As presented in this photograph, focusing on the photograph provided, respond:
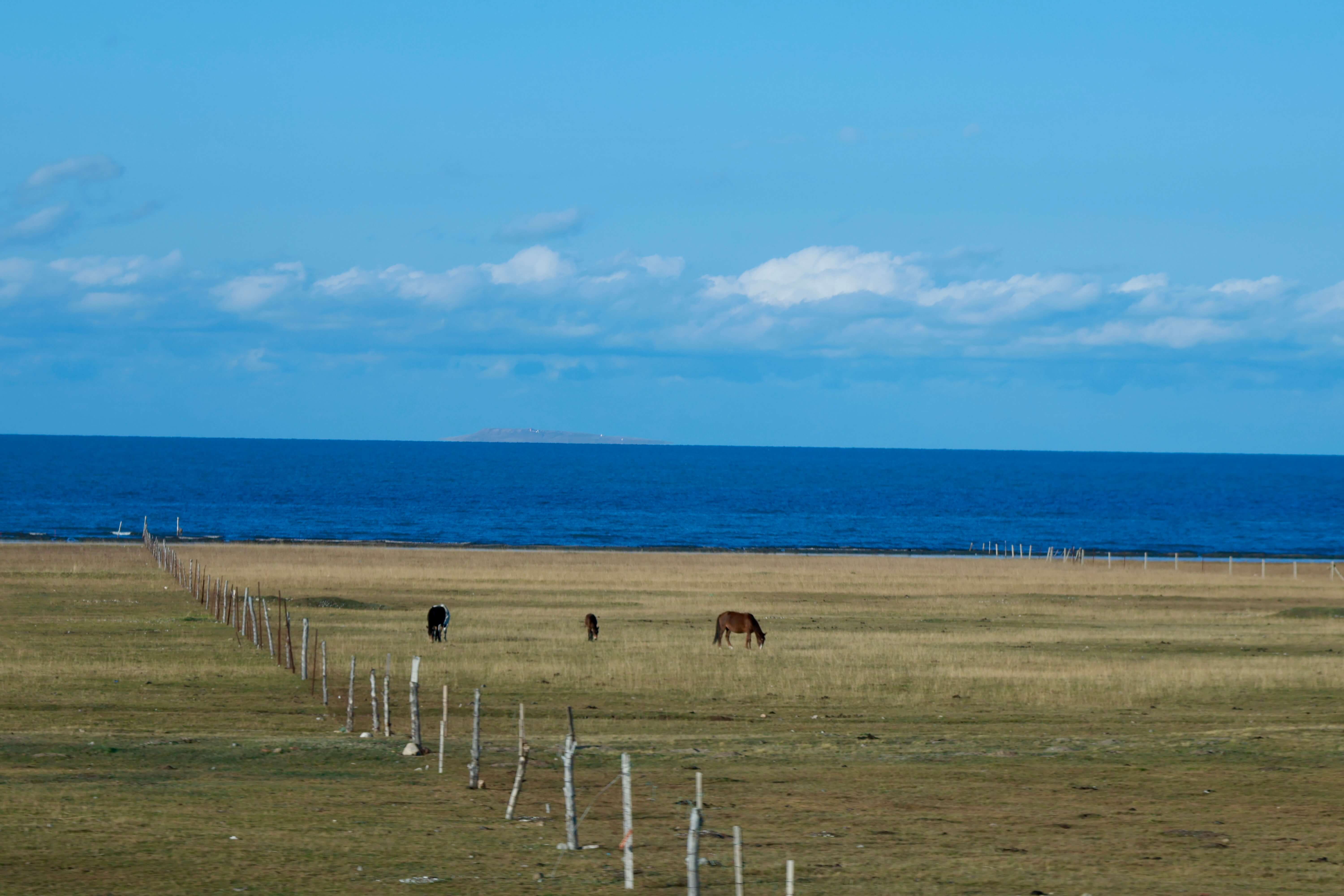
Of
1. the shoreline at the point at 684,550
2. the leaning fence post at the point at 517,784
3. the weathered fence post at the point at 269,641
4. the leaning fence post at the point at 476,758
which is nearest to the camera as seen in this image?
the leaning fence post at the point at 517,784

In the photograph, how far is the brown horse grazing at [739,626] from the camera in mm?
41156

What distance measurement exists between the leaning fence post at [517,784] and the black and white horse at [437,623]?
78.0 feet

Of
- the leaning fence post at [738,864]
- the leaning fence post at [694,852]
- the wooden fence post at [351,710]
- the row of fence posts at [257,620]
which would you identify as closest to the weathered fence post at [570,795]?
the leaning fence post at [738,864]

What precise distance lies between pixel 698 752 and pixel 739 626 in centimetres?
1773

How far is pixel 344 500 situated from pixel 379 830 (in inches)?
6178

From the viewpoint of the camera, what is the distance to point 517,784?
17672 mm

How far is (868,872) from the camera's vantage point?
50.0ft

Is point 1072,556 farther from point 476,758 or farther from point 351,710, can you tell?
point 476,758

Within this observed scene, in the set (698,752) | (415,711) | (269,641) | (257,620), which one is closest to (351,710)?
(415,711)

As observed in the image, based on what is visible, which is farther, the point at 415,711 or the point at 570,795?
the point at 415,711

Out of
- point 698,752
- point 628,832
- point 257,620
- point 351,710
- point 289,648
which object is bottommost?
point 698,752

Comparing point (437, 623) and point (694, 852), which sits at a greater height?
point (437, 623)

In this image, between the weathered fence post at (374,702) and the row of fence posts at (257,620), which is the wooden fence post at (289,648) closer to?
the row of fence posts at (257,620)

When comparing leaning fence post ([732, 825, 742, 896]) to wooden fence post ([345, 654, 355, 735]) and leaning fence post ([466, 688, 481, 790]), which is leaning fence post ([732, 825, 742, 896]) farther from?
wooden fence post ([345, 654, 355, 735])
